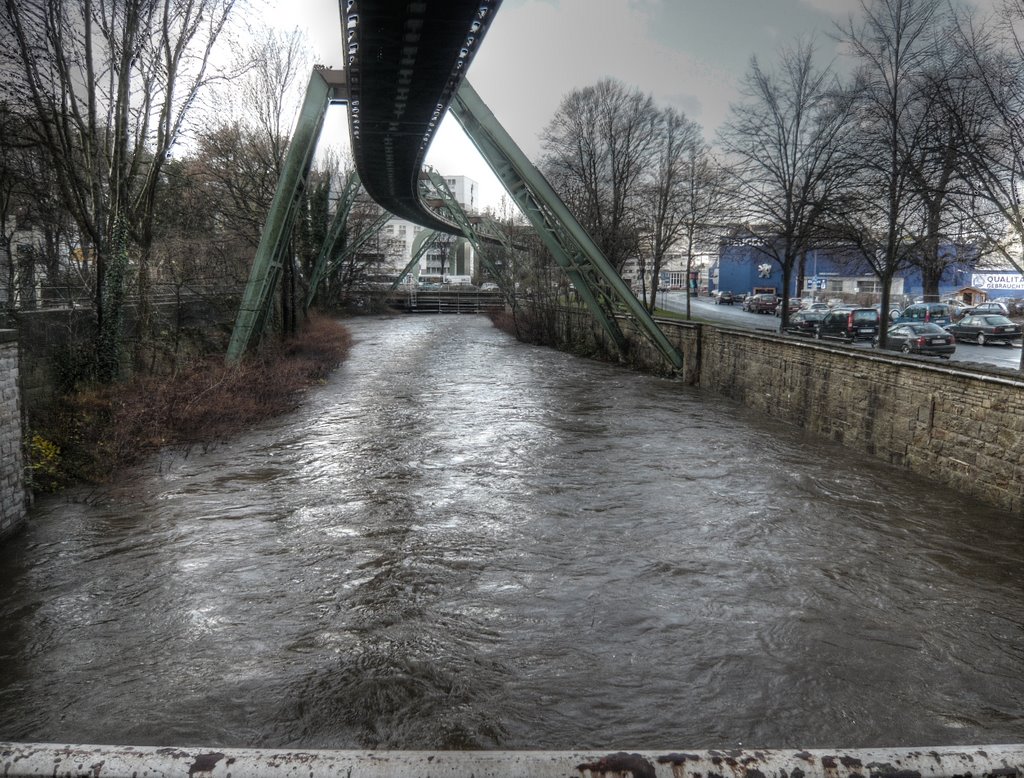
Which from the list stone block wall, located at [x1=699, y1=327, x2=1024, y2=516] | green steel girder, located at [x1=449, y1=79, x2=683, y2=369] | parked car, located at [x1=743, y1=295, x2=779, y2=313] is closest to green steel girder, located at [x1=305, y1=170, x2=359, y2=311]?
green steel girder, located at [x1=449, y1=79, x2=683, y2=369]

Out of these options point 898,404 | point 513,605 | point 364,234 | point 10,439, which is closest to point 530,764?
point 513,605

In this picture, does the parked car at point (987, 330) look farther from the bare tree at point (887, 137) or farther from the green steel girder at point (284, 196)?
Answer: the green steel girder at point (284, 196)

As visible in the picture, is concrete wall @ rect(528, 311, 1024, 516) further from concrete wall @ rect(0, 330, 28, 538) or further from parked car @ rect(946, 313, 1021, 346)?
parked car @ rect(946, 313, 1021, 346)

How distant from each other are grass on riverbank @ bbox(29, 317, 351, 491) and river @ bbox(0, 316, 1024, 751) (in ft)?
2.12

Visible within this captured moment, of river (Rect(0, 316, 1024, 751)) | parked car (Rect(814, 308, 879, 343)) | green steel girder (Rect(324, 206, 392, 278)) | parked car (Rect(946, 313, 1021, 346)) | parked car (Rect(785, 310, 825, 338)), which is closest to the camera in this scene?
river (Rect(0, 316, 1024, 751))

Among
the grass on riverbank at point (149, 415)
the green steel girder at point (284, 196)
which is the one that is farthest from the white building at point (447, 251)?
the grass on riverbank at point (149, 415)

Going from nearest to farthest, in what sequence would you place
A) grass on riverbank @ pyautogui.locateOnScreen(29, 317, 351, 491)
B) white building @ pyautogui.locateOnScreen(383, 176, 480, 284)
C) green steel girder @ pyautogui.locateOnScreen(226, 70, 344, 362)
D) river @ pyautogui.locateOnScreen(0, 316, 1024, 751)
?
river @ pyautogui.locateOnScreen(0, 316, 1024, 751) → grass on riverbank @ pyautogui.locateOnScreen(29, 317, 351, 491) → green steel girder @ pyautogui.locateOnScreen(226, 70, 344, 362) → white building @ pyautogui.locateOnScreen(383, 176, 480, 284)

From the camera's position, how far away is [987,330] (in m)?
29.7

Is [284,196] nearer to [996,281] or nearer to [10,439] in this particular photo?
[10,439]

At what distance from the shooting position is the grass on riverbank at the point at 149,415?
11.1 m

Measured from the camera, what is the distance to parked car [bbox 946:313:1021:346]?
29500mm

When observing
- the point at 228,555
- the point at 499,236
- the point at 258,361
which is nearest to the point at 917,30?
the point at 258,361

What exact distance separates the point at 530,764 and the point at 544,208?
23182mm

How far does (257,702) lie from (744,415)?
14024mm
